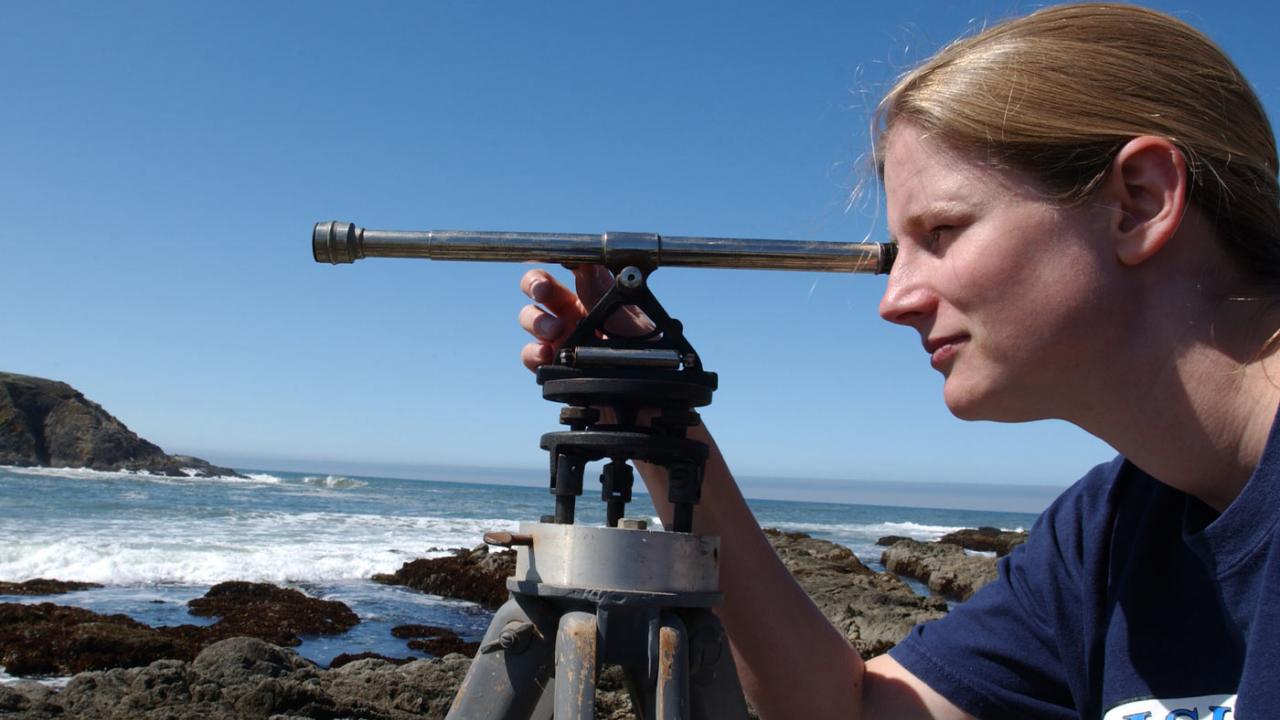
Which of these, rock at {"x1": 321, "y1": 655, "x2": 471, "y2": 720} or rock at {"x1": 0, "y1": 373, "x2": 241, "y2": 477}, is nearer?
rock at {"x1": 321, "y1": 655, "x2": 471, "y2": 720}

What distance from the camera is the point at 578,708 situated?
47.1 inches

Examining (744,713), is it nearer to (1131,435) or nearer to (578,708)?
(578,708)

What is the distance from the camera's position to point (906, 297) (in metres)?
1.45

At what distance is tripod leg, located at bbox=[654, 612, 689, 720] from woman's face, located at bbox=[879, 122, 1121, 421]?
569 mm

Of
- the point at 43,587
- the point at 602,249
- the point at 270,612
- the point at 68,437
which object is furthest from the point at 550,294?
the point at 68,437

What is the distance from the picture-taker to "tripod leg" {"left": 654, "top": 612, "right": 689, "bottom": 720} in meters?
1.20

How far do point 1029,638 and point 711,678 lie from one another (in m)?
0.82

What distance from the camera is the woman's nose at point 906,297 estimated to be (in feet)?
4.66

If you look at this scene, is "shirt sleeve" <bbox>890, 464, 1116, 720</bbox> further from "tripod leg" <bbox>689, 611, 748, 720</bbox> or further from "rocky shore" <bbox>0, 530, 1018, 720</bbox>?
"rocky shore" <bbox>0, 530, 1018, 720</bbox>

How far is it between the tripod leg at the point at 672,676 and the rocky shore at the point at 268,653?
4.10 meters

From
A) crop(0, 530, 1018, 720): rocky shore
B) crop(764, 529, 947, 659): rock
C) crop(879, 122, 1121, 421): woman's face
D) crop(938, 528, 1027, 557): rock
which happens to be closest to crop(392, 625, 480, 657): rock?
crop(0, 530, 1018, 720): rocky shore

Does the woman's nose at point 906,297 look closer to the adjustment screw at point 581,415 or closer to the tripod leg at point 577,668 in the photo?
the adjustment screw at point 581,415

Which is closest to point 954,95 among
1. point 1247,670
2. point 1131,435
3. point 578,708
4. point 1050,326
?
point 1050,326

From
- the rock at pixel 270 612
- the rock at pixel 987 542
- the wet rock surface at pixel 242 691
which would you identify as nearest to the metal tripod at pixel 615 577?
the wet rock surface at pixel 242 691
